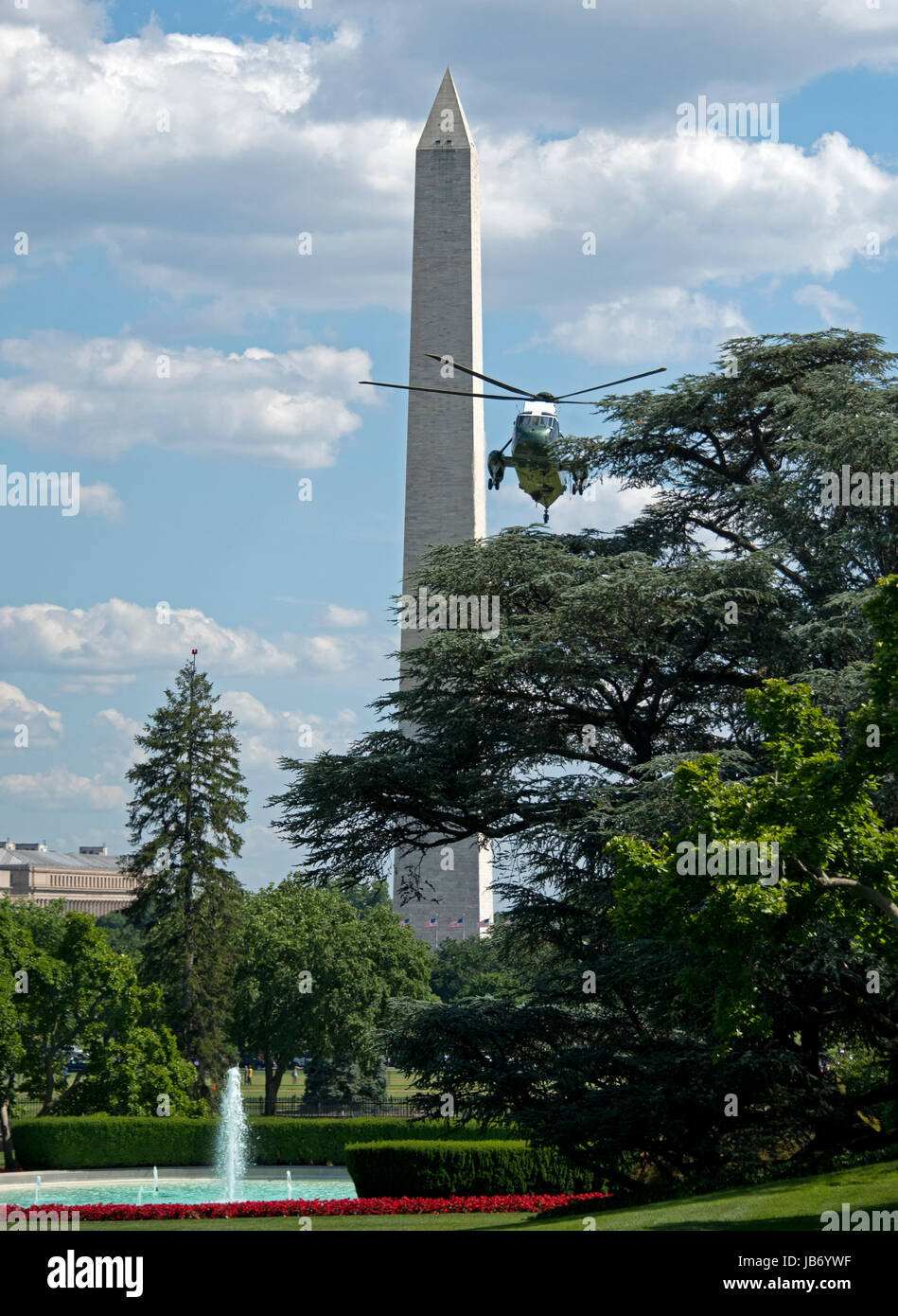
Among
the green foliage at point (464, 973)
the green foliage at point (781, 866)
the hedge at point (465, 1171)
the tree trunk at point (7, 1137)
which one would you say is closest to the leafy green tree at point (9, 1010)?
the tree trunk at point (7, 1137)

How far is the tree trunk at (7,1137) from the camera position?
42375mm

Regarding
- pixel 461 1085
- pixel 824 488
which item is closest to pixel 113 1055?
pixel 461 1085

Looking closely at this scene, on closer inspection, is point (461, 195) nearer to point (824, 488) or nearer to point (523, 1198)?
point (824, 488)

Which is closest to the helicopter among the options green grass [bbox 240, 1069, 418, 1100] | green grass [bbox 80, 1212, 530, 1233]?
green grass [bbox 80, 1212, 530, 1233]

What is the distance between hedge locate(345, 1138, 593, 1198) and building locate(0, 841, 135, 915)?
11421 cm

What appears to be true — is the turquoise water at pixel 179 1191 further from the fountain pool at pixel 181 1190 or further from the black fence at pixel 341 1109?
the black fence at pixel 341 1109

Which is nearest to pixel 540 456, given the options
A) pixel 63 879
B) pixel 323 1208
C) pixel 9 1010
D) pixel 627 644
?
pixel 627 644

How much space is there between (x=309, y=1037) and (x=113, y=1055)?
27.0 ft

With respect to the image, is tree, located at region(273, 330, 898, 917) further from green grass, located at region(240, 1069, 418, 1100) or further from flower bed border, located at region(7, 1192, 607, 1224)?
green grass, located at region(240, 1069, 418, 1100)

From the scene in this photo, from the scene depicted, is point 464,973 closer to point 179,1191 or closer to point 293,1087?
point 293,1087

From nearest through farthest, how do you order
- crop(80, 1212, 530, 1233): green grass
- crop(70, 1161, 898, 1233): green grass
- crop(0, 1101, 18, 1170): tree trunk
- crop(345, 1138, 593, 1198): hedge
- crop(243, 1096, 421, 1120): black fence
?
crop(70, 1161, 898, 1233): green grass < crop(80, 1212, 530, 1233): green grass < crop(345, 1138, 593, 1198): hedge < crop(0, 1101, 18, 1170): tree trunk < crop(243, 1096, 421, 1120): black fence

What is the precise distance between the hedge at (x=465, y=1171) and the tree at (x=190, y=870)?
1580cm

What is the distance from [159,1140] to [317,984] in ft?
30.4

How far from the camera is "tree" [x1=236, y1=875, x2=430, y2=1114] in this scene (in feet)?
162
